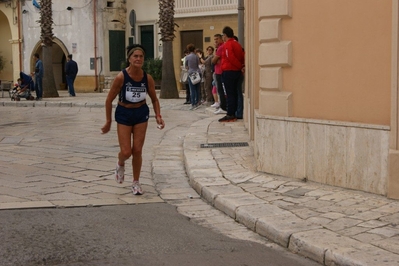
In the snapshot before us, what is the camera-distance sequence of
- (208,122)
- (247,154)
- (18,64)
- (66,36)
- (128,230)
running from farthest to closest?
(18,64) < (66,36) < (208,122) < (247,154) < (128,230)

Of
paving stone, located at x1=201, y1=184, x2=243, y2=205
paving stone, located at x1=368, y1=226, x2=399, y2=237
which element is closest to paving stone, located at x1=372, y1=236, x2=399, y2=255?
paving stone, located at x1=368, y1=226, x2=399, y2=237

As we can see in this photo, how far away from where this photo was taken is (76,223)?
21.6 feet

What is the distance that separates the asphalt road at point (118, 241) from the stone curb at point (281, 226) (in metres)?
0.14

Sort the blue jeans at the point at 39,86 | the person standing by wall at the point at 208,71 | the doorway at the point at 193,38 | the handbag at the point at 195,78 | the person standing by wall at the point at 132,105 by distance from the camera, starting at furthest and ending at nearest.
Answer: the doorway at the point at 193,38
the blue jeans at the point at 39,86
the handbag at the point at 195,78
the person standing by wall at the point at 208,71
the person standing by wall at the point at 132,105

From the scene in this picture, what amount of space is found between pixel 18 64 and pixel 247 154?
28636 mm

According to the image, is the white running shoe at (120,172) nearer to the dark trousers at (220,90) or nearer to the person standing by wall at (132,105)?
the person standing by wall at (132,105)

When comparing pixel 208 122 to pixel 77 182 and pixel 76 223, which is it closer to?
pixel 77 182

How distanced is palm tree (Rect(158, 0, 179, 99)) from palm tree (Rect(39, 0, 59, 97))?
16.5 feet

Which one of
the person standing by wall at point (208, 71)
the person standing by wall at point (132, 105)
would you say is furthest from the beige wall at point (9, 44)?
the person standing by wall at point (132, 105)

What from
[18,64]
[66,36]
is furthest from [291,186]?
[18,64]

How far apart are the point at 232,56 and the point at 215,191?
264 inches

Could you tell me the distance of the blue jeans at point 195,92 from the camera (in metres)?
20.0

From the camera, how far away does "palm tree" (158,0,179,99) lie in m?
25.4

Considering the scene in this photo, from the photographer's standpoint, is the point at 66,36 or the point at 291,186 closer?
the point at 291,186
